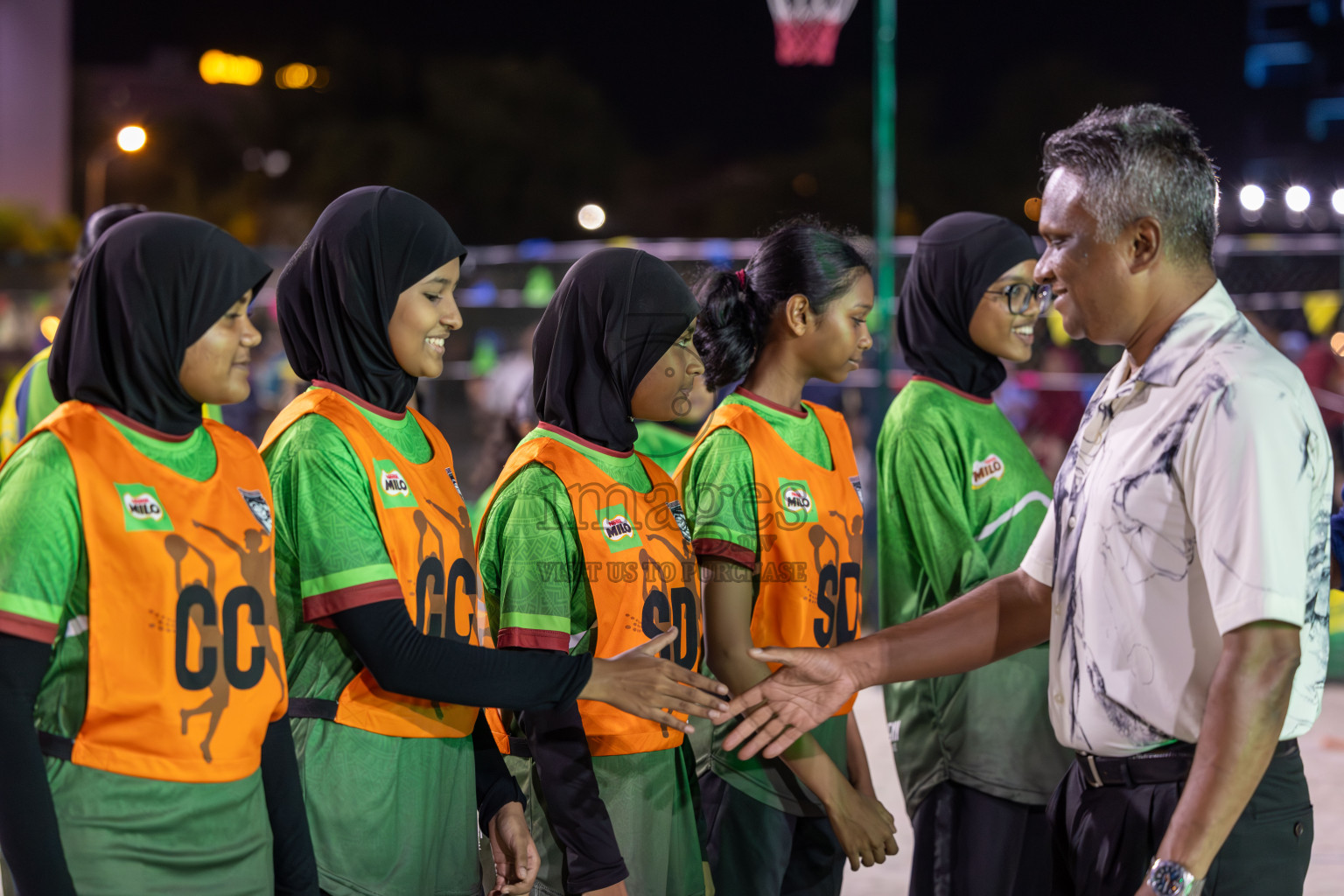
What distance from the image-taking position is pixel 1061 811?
187 centimetres

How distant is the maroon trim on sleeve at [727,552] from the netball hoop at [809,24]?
7858 mm

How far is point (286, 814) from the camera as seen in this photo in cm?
179

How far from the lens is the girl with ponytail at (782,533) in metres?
2.38

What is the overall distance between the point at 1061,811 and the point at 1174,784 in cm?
24

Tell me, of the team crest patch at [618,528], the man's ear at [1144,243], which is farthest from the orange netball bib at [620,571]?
the man's ear at [1144,243]

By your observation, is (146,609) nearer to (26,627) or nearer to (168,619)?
(168,619)

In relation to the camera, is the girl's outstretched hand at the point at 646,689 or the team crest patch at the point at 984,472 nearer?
the girl's outstretched hand at the point at 646,689

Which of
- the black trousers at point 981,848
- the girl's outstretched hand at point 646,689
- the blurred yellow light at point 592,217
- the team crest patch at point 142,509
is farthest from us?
the blurred yellow light at point 592,217

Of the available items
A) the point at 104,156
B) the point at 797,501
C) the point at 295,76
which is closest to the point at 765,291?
the point at 797,501

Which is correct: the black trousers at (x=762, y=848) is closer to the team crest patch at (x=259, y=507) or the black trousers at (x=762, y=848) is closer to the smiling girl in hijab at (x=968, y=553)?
the smiling girl in hijab at (x=968, y=553)

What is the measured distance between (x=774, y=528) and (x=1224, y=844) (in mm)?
1037

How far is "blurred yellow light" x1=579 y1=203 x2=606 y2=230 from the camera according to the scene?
95.6ft

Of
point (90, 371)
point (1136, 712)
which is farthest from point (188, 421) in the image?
point (1136, 712)

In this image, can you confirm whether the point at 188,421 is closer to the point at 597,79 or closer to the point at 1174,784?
the point at 1174,784
